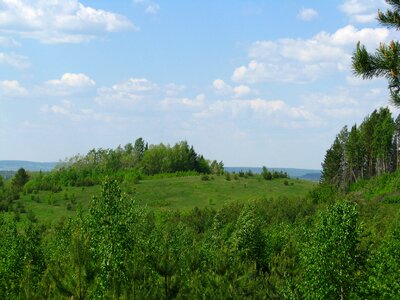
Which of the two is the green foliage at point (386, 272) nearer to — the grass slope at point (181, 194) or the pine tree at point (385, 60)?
the pine tree at point (385, 60)

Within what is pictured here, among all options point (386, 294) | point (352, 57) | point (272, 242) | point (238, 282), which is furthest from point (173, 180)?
point (352, 57)

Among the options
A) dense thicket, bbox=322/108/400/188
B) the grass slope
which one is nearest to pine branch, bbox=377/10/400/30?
the grass slope

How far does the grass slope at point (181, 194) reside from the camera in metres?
117

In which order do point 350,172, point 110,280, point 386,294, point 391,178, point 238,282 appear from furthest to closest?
point 350,172 → point 391,178 → point 238,282 → point 386,294 → point 110,280

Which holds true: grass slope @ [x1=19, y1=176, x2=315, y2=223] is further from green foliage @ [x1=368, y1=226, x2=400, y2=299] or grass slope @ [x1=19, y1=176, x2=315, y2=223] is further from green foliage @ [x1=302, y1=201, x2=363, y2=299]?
green foliage @ [x1=368, y1=226, x2=400, y2=299]

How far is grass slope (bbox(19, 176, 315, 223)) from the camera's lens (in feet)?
385

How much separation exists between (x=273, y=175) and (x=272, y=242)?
2945 inches

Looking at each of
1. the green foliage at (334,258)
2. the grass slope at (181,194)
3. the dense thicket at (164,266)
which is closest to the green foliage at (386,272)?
the dense thicket at (164,266)

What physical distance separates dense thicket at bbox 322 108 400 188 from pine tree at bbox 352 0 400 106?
406 ft

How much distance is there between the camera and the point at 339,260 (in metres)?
36.4

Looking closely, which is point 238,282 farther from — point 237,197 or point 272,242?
point 237,197

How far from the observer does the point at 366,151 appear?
15112 centimetres

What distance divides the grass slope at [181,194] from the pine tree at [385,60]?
311 ft

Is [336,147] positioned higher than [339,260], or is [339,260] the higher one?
[336,147]
